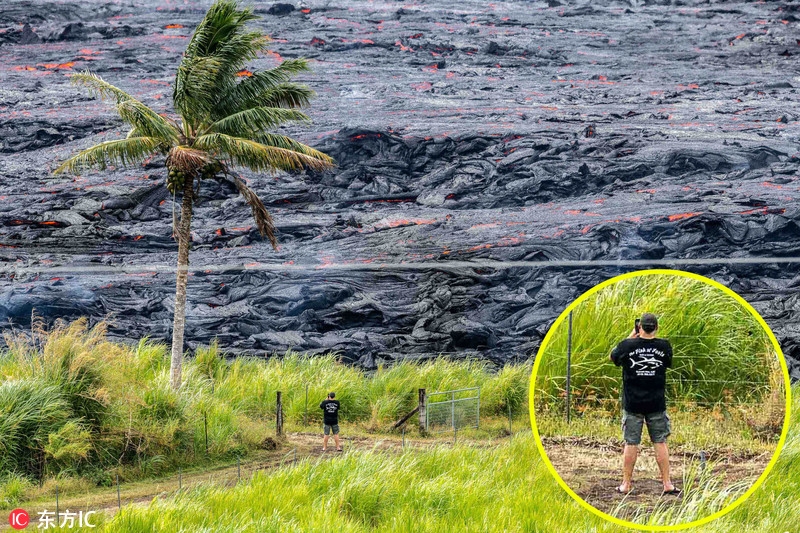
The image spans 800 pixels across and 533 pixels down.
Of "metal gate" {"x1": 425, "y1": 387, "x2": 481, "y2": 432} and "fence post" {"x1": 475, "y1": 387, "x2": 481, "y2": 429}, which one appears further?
"fence post" {"x1": 475, "y1": 387, "x2": 481, "y2": 429}

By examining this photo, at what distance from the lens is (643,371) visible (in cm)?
450

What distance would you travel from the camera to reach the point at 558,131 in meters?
18.6

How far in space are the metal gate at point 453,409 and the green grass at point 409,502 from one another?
315cm

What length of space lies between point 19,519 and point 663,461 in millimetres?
6452

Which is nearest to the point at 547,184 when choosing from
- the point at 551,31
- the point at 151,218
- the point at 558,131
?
the point at 558,131

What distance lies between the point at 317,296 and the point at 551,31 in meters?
9.11

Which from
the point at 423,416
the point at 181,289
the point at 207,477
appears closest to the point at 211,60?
the point at 181,289

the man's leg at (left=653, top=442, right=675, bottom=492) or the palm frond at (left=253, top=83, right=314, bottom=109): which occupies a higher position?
the palm frond at (left=253, top=83, right=314, bottom=109)

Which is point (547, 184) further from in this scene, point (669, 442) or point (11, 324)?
point (669, 442)

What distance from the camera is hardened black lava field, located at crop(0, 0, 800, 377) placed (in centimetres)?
1688

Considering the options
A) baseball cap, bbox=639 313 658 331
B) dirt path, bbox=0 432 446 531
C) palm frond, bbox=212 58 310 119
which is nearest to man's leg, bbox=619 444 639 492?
baseball cap, bbox=639 313 658 331

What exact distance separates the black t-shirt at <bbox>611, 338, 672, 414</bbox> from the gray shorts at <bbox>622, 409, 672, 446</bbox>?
34mm

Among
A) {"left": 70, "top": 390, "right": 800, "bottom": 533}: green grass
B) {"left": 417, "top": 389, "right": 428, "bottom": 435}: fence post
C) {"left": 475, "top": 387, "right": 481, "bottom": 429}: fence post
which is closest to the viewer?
{"left": 70, "top": 390, "right": 800, "bottom": 533}: green grass

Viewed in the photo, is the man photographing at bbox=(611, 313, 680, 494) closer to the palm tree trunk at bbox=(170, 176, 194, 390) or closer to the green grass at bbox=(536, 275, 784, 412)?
the green grass at bbox=(536, 275, 784, 412)
